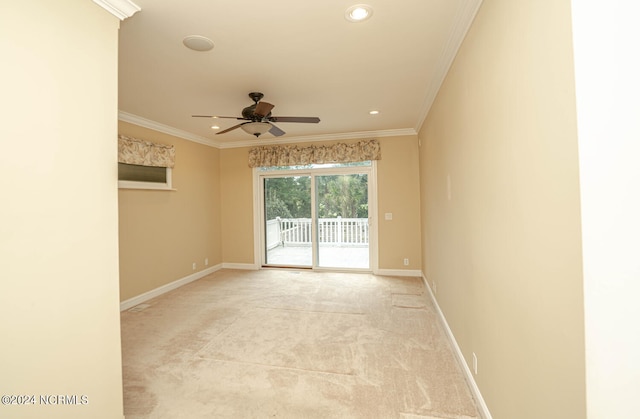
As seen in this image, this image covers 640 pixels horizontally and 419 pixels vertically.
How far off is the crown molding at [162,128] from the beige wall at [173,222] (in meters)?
0.06

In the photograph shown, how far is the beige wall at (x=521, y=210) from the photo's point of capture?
0.86 meters

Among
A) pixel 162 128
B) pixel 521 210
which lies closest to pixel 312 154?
pixel 162 128

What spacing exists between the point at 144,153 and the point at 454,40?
13.1 ft

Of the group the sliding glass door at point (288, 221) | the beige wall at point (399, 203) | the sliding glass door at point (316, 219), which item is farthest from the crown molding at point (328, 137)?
the sliding glass door at point (288, 221)

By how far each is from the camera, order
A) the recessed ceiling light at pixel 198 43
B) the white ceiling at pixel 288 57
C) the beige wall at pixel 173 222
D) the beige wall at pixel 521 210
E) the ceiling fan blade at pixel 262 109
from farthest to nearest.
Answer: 1. the beige wall at pixel 173 222
2. the ceiling fan blade at pixel 262 109
3. the recessed ceiling light at pixel 198 43
4. the white ceiling at pixel 288 57
5. the beige wall at pixel 521 210

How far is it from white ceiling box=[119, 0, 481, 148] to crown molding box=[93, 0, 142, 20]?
2.8 inches

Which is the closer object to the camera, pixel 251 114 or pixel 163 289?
pixel 251 114

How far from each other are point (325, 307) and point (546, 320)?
282cm

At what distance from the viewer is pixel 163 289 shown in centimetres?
427

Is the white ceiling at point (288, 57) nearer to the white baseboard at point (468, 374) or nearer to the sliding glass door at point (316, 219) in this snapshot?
the sliding glass door at point (316, 219)

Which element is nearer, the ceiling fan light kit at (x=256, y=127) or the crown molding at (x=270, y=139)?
the ceiling fan light kit at (x=256, y=127)

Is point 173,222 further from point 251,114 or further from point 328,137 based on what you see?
point 328,137

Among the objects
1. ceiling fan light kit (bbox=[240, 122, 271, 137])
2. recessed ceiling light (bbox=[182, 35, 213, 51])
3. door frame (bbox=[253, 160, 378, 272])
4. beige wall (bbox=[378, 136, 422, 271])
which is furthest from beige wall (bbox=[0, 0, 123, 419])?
beige wall (bbox=[378, 136, 422, 271])

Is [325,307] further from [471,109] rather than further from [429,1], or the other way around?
[429,1]
